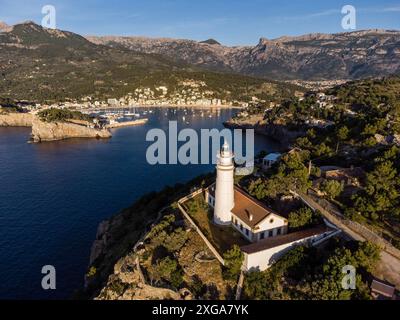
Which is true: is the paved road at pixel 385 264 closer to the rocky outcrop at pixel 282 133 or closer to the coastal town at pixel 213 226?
the coastal town at pixel 213 226

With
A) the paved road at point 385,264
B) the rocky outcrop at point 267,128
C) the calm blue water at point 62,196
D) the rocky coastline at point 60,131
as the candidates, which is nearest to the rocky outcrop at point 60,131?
the rocky coastline at point 60,131

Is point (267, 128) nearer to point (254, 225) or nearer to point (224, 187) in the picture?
point (224, 187)

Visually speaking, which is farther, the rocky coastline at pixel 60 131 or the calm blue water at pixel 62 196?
the rocky coastline at pixel 60 131

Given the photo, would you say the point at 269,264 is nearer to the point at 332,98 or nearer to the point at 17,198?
the point at 17,198

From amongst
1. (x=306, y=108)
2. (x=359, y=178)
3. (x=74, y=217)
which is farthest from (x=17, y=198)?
(x=306, y=108)
